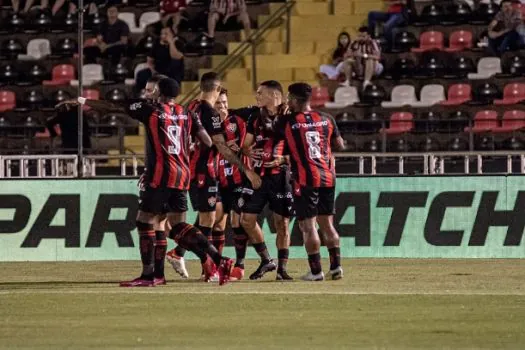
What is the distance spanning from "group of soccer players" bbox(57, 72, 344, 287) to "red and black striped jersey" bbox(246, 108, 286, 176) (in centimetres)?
1

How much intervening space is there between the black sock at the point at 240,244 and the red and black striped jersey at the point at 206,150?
73 cm

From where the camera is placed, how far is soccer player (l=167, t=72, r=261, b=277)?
16688 millimetres

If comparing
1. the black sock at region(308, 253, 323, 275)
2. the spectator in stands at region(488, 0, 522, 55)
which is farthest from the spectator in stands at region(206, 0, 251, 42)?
the black sock at region(308, 253, 323, 275)

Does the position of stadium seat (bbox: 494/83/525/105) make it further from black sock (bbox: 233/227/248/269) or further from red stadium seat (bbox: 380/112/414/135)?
black sock (bbox: 233/227/248/269)

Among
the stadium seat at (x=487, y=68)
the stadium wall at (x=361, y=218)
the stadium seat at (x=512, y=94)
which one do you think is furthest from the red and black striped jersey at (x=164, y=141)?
the stadium seat at (x=487, y=68)

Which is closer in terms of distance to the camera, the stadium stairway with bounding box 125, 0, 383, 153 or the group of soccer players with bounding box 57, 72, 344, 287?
the group of soccer players with bounding box 57, 72, 344, 287

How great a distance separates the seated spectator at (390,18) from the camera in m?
29.0

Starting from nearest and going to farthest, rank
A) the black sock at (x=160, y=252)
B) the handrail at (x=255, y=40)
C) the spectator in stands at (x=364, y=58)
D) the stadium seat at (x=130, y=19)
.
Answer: the black sock at (x=160, y=252) < the spectator in stands at (x=364, y=58) < the handrail at (x=255, y=40) < the stadium seat at (x=130, y=19)

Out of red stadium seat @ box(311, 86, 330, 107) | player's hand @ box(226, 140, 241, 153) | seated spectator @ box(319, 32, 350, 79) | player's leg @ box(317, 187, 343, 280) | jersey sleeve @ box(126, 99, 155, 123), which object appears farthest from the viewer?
seated spectator @ box(319, 32, 350, 79)

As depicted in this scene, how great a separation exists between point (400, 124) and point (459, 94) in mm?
1532

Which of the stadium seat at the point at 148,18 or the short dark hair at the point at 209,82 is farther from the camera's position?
the stadium seat at the point at 148,18

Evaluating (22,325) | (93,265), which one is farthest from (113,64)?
(22,325)

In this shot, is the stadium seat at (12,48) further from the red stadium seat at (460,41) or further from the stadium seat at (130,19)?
the red stadium seat at (460,41)

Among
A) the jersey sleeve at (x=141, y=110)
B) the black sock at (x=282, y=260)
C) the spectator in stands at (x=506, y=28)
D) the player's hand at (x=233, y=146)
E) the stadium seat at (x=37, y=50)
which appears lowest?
the black sock at (x=282, y=260)
